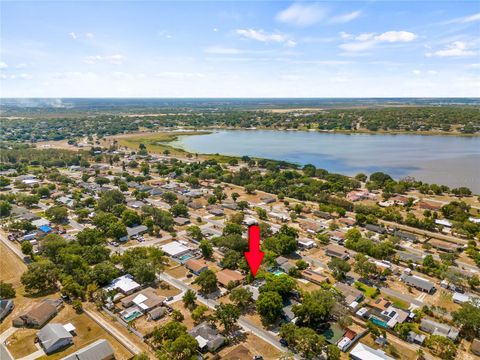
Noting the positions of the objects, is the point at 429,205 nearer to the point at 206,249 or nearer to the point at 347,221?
the point at 347,221

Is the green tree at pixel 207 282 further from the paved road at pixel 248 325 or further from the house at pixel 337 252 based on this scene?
the house at pixel 337 252

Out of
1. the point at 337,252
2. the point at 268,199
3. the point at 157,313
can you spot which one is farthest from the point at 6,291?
the point at 268,199

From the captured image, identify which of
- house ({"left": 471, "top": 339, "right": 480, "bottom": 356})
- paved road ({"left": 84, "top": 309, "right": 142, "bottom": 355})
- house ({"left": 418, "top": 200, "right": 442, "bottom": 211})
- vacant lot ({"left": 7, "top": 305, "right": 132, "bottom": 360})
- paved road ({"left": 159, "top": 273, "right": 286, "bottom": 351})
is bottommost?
vacant lot ({"left": 7, "top": 305, "right": 132, "bottom": 360})

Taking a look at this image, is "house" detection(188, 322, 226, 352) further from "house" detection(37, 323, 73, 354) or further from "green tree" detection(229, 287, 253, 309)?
"house" detection(37, 323, 73, 354)

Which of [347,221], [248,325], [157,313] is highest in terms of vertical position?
[347,221]

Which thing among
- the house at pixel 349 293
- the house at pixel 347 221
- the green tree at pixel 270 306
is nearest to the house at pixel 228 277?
the green tree at pixel 270 306

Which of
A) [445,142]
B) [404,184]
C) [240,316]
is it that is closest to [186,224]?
[240,316]

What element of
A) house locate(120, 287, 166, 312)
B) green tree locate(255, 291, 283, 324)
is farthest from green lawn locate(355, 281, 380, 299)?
house locate(120, 287, 166, 312)
